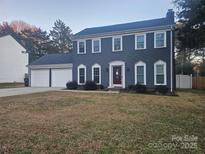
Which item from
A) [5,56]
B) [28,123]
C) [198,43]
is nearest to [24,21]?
[5,56]

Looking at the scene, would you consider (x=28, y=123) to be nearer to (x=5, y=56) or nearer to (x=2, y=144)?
(x=2, y=144)

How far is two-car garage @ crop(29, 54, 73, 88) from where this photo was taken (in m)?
23.8

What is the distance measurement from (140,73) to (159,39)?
3351mm

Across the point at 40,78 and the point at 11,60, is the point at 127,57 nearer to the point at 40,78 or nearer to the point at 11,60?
the point at 40,78

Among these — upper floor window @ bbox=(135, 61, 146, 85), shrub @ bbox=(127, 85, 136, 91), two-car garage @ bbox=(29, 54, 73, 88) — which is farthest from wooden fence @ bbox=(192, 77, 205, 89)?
two-car garage @ bbox=(29, 54, 73, 88)

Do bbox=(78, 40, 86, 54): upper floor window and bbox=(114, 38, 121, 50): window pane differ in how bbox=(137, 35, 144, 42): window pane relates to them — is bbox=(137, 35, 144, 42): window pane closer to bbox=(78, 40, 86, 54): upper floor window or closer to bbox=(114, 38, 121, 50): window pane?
bbox=(114, 38, 121, 50): window pane

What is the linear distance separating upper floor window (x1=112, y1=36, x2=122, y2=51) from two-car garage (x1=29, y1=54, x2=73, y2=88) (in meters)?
6.02

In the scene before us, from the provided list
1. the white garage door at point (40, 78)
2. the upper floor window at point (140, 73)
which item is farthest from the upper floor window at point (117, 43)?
the white garage door at point (40, 78)

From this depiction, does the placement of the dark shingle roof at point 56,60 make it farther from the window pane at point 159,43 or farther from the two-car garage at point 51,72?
the window pane at point 159,43

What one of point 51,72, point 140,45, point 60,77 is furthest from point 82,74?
point 140,45

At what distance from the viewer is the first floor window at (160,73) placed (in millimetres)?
17534

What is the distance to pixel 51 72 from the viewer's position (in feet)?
82.0

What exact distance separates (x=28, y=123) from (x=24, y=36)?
4576cm

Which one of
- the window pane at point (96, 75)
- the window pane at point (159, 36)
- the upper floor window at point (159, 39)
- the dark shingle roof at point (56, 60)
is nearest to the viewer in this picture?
the upper floor window at point (159, 39)
